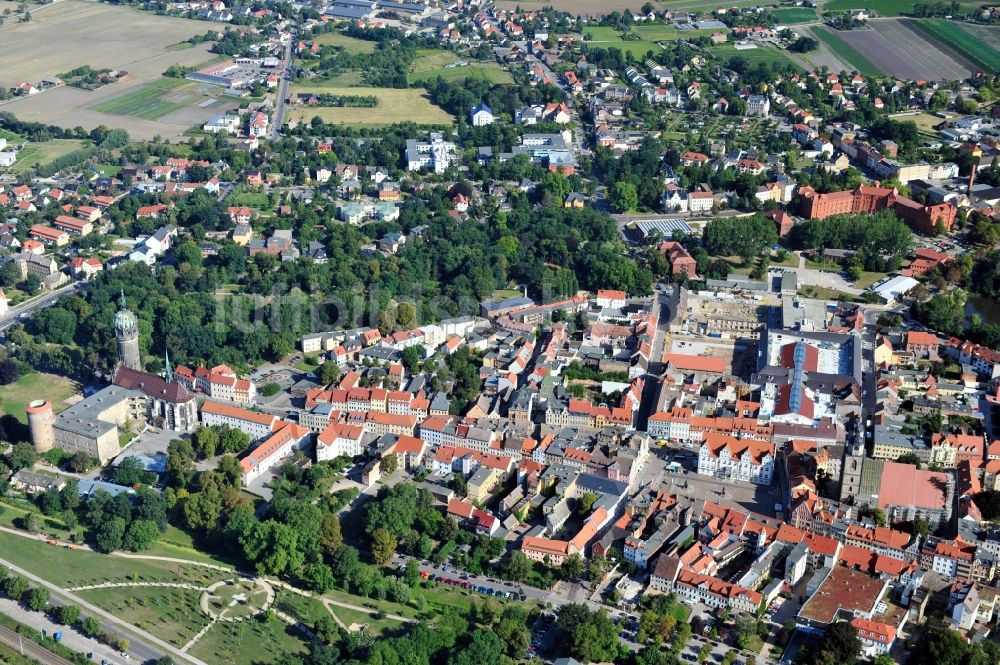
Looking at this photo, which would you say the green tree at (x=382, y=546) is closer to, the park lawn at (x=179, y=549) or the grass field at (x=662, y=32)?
the park lawn at (x=179, y=549)

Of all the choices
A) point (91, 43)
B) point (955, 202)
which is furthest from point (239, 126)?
point (955, 202)

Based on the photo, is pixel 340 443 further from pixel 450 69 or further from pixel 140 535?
pixel 450 69

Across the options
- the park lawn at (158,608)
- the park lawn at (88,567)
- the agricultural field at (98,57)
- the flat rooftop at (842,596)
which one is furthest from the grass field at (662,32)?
the park lawn at (158,608)

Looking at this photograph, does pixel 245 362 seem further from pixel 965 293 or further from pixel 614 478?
pixel 965 293

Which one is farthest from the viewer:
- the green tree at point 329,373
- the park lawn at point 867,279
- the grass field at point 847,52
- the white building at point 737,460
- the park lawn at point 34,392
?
the grass field at point 847,52

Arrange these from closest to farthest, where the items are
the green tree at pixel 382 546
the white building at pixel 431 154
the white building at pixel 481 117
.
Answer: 1. the green tree at pixel 382 546
2. the white building at pixel 431 154
3. the white building at pixel 481 117
